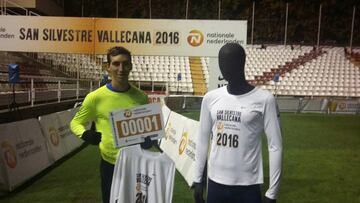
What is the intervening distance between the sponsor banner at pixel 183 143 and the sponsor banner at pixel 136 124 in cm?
367

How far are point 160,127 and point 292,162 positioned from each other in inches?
293

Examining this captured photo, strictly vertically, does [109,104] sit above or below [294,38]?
below

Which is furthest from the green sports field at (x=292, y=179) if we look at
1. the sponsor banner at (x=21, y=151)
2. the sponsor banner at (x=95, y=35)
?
the sponsor banner at (x=95, y=35)

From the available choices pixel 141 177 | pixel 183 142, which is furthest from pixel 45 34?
pixel 141 177

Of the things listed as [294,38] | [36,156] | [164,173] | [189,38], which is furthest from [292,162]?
[294,38]

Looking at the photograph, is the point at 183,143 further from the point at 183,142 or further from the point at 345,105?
the point at 345,105

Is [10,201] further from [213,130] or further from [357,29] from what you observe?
[357,29]

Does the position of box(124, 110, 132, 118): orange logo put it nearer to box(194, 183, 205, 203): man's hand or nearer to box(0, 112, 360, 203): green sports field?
box(194, 183, 205, 203): man's hand

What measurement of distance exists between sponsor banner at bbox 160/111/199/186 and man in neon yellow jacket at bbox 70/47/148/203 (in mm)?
3577

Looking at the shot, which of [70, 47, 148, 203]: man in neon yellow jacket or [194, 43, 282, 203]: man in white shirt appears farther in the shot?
[70, 47, 148, 203]: man in neon yellow jacket

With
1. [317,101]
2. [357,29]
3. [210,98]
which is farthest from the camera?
[357,29]

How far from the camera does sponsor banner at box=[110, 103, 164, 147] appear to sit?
3760 millimetres

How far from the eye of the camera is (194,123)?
8.08 meters

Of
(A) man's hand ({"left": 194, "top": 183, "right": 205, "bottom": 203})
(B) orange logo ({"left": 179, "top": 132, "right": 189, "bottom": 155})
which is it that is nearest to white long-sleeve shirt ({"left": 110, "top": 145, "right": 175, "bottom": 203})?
(A) man's hand ({"left": 194, "top": 183, "right": 205, "bottom": 203})
